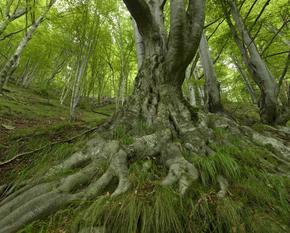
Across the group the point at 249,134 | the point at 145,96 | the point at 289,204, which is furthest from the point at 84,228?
the point at 249,134

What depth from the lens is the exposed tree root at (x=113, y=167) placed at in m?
1.47

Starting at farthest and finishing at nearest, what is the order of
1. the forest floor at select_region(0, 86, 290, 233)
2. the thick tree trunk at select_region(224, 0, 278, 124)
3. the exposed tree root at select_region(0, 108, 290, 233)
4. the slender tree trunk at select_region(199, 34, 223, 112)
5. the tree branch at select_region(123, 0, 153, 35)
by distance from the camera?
the slender tree trunk at select_region(199, 34, 223, 112), the thick tree trunk at select_region(224, 0, 278, 124), the tree branch at select_region(123, 0, 153, 35), the exposed tree root at select_region(0, 108, 290, 233), the forest floor at select_region(0, 86, 290, 233)

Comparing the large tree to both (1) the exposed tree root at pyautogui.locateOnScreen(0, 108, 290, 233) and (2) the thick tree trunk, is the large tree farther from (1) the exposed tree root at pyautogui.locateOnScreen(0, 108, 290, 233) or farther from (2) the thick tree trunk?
(2) the thick tree trunk

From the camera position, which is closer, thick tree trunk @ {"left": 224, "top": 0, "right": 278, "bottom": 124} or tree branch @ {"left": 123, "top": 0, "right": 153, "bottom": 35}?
tree branch @ {"left": 123, "top": 0, "right": 153, "bottom": 35}

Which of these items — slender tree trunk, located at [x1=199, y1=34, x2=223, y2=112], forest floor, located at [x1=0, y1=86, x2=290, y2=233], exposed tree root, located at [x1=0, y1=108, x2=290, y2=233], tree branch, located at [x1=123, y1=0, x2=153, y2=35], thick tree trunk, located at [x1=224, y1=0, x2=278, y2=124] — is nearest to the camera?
forest floor, located at [x1=0, y1=86, x2=290, y2=233]

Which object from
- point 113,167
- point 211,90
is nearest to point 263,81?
point 211,90

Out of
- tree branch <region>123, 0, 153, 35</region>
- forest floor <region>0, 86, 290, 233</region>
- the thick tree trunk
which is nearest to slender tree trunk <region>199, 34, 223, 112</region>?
the thick tree trunk

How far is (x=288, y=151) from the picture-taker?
8.43 ft

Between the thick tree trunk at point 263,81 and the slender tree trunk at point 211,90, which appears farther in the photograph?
the slender tree trunk at point 211,90

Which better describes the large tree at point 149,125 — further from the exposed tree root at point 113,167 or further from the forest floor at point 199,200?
the forest floor at point 199,200

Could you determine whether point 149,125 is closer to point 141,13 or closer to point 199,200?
point 199,200

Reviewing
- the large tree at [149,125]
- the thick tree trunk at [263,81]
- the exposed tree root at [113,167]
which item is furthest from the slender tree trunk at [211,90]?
the large tree at [149,125]

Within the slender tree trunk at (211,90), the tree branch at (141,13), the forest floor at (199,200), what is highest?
the tree branch at (141,13)

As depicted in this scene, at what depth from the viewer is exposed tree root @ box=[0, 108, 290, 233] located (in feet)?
4.81
